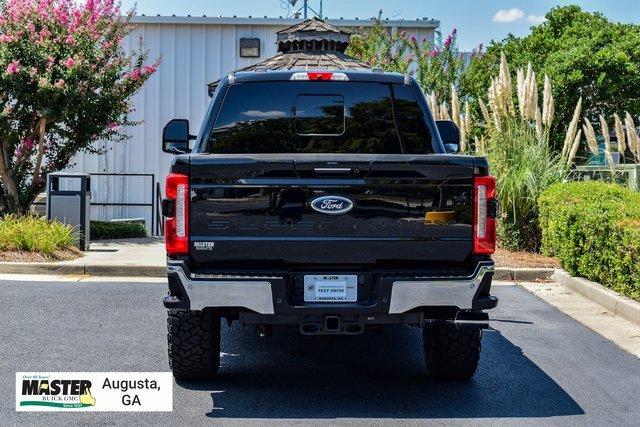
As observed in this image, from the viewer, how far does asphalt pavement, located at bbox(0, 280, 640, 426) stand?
574 centimetres

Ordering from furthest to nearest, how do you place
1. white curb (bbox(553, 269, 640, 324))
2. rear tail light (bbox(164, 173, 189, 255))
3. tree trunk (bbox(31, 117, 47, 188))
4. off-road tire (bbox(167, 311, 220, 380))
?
1. tree trunk (bbox(31, 117, 47, 188))
2. white curb (bbox(553, 269, 640, 324))
3. off-road tire (bbox(167, 311, 220, 380))
4. rear tail light (bbox(164, 173, 189, 255))

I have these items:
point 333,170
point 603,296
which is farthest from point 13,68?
point 333,170

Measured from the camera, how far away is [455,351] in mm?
6445

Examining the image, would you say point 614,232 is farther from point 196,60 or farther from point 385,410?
point 196,60

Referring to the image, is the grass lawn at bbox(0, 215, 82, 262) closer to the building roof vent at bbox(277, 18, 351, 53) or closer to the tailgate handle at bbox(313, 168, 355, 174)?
the building roof vent at bbox(277, 18, 351, 53)

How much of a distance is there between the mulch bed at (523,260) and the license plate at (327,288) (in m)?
7.05

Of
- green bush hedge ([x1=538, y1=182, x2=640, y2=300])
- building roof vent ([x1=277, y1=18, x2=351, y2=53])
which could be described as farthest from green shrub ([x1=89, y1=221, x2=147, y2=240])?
green bush hedge ([x1=538, y1=182, x2=640, y2=300])

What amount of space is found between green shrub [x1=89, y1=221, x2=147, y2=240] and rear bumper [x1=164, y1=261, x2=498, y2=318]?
1127 cm

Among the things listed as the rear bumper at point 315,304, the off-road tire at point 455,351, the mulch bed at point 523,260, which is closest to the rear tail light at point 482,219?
the rear bumper at point 315,304

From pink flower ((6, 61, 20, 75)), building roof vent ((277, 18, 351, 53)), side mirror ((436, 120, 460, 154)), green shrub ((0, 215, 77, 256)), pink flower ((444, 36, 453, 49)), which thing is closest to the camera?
side mirror ((436, 120, 460, 154))

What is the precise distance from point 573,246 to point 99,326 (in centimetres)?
578

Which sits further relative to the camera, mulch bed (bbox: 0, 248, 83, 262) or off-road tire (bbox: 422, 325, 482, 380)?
mulch bed (bbox: 0, 248, 83, 262)

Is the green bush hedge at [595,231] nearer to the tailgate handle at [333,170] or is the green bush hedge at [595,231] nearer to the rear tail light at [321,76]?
the rear tail light at [321,76]

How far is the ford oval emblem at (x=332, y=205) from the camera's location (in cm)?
574
